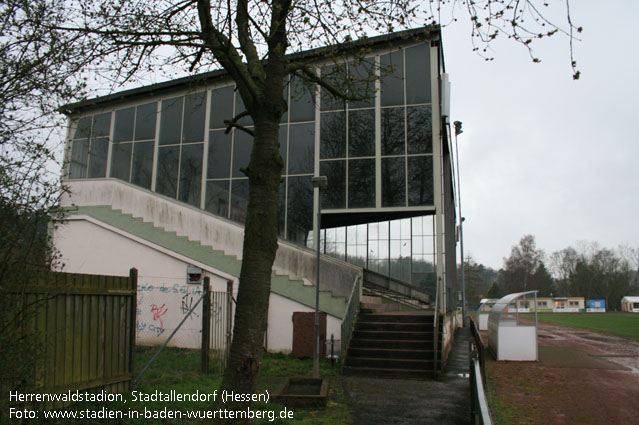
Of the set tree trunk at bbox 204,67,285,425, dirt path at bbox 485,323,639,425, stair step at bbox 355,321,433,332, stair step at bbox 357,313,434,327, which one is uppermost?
tree trunk at bbox 204,67,285,425

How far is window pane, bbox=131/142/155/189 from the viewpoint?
2497cm

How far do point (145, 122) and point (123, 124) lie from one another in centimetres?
134

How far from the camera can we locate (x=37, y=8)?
5.52 m

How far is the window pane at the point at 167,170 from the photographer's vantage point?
2445 cm

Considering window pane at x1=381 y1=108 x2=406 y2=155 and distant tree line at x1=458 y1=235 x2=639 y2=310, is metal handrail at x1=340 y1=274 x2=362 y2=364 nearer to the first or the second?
window pane at x1=381 y1=108 x2=406 y2=155

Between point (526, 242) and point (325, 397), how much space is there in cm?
11263

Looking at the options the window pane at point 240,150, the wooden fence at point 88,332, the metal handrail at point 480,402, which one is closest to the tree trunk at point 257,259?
the wooden fence at point 88,332

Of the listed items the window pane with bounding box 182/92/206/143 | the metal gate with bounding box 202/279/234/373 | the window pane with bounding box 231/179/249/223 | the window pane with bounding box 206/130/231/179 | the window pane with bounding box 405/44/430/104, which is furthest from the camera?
the window pane with bounding box 182/92/206/143

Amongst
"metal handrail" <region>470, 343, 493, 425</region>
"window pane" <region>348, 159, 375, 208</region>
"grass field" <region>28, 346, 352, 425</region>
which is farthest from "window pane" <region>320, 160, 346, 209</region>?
"metal handrail" <region>470, 343, 493, 425</region>

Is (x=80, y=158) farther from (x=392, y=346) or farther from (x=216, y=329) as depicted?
(x=392, y=346)

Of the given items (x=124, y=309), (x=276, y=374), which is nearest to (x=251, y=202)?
(x=124, y=309)

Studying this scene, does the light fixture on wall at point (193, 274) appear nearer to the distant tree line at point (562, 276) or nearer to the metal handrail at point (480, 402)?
the metal handrail at point (480, 402)

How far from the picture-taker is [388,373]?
12570 millimetres

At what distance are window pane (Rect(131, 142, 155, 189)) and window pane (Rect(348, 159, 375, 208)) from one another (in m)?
10.1
